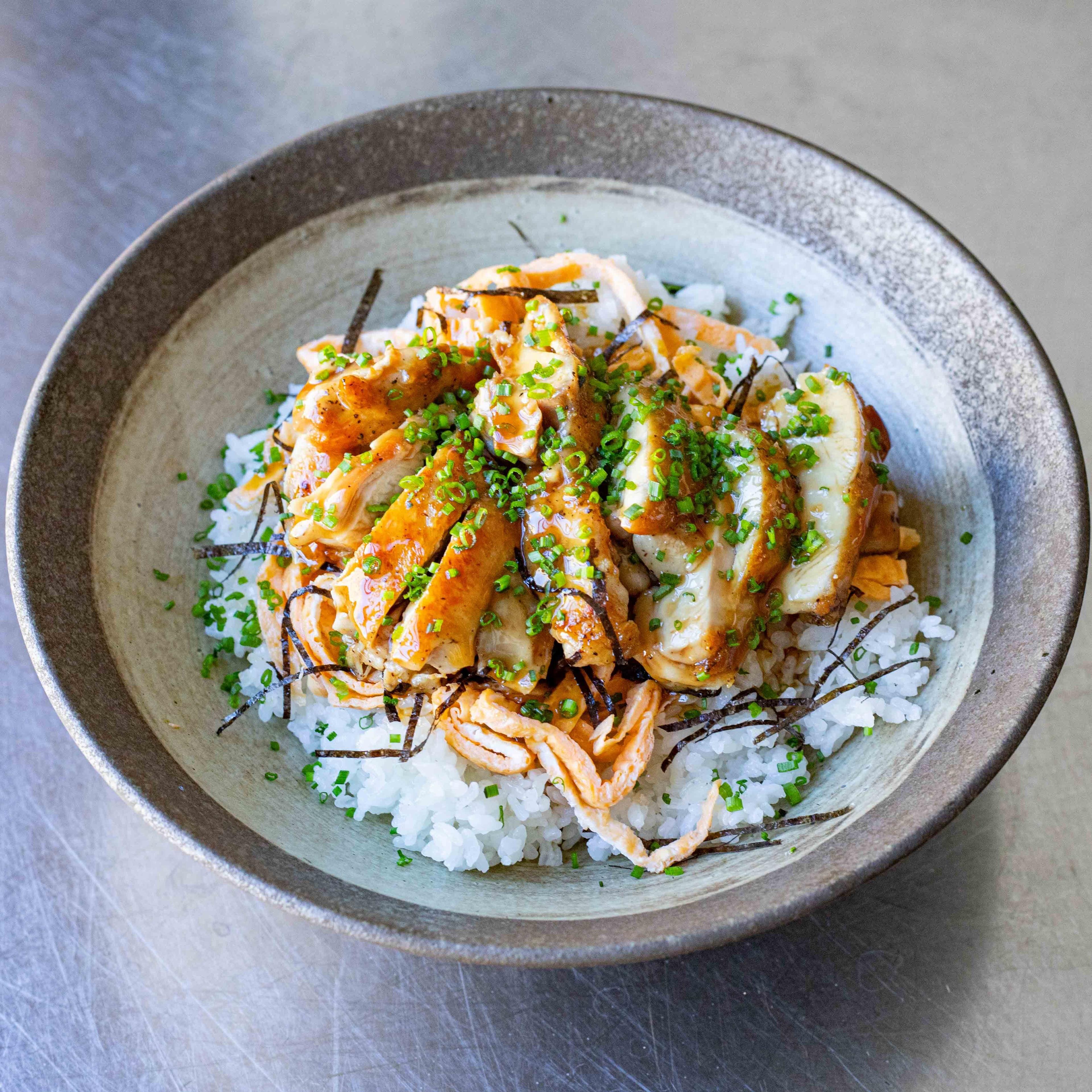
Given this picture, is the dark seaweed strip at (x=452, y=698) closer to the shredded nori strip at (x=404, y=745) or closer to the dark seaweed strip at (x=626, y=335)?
the shredded nori strip at (x=404, y=745)

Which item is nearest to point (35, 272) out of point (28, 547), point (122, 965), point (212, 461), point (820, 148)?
point (212, 461)

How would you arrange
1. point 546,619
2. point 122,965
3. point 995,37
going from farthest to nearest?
point 995,37 → point 122,965 → point 546,619

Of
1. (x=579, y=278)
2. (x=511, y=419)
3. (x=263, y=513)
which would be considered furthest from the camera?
(x=579, y=278)

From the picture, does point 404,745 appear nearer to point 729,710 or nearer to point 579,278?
point 729,710

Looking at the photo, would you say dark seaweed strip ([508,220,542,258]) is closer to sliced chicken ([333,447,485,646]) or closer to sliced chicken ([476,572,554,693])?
sliced chicken ([333,447,485,646])

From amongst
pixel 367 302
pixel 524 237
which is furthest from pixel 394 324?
pixel 524 237

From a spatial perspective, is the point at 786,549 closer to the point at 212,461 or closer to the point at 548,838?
the point at 548,838

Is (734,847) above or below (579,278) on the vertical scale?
below
